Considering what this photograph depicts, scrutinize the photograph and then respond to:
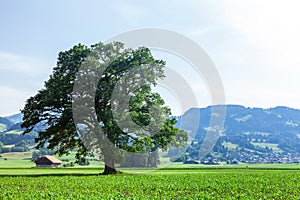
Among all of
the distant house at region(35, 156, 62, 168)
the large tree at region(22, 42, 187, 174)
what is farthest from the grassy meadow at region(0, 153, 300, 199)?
the distant house at region(35, 156, 62, 168)

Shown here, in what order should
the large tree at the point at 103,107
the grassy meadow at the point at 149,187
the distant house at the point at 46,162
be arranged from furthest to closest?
1. the distant house at the point at 46,162
2. the large tree at the point at 103,107
3. the grassy meadow at the point at 149,187

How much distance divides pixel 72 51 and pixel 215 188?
105 ft

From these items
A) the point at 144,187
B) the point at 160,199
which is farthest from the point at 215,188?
the point at 160,199

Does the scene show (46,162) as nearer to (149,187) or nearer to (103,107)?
(103,107)

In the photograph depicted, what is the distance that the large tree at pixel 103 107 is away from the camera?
47.1 meters

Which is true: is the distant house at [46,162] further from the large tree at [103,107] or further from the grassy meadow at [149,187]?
the grassy meadow at [149,187]

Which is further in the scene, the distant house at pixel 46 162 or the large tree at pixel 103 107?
the distant house at pixel 46 162

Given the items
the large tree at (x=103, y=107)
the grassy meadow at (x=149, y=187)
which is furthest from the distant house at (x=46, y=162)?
the grassy meadow at (x=149, y=187)

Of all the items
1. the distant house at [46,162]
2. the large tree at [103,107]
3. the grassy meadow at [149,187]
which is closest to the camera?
the grassy meadow at [149,187]

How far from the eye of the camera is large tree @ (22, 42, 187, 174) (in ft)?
155

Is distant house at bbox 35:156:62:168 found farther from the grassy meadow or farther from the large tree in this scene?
the grassy meadow

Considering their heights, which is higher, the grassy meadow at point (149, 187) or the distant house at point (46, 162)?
the distant house at point (46, 162)

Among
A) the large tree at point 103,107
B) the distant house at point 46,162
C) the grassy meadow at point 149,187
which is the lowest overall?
the grassy meadow at point 149,187

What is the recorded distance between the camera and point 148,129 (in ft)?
163
